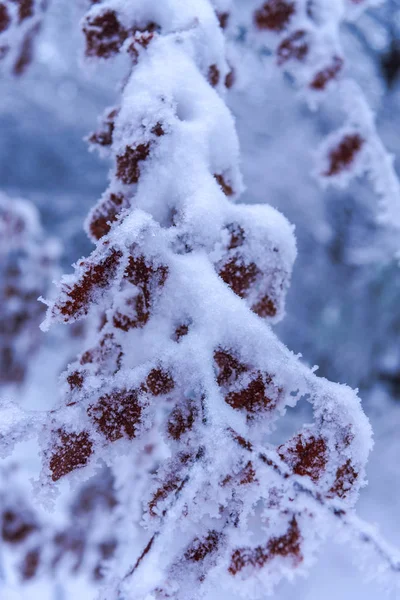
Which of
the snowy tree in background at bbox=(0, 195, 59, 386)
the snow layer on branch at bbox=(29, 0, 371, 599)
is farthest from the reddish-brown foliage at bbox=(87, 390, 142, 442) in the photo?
the snowy tree in background at bbox=(0, 195, 59, 386)

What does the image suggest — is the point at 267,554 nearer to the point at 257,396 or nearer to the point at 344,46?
the point at 257,396

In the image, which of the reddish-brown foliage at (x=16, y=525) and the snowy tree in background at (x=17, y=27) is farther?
the reddish-brown foliage at (x=16, y=525)

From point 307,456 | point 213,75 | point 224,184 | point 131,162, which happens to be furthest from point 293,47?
point 307,456

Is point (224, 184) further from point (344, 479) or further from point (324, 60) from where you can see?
point (324, 60)

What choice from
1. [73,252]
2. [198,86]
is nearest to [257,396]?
[198,86]

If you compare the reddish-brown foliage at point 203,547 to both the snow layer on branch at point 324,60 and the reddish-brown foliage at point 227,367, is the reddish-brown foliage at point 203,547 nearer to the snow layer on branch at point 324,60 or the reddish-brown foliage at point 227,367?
the reddish-brown foliage at point 227,367

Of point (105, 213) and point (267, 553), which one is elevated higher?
point (105, 213)

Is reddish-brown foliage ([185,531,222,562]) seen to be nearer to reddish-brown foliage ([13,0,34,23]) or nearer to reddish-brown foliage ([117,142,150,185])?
reddish-brown foliage ([117,142,150,185])

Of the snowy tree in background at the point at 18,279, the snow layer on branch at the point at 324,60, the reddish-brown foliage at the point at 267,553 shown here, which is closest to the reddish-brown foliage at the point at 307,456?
the reddish-brown foliage at the point at 267,553
